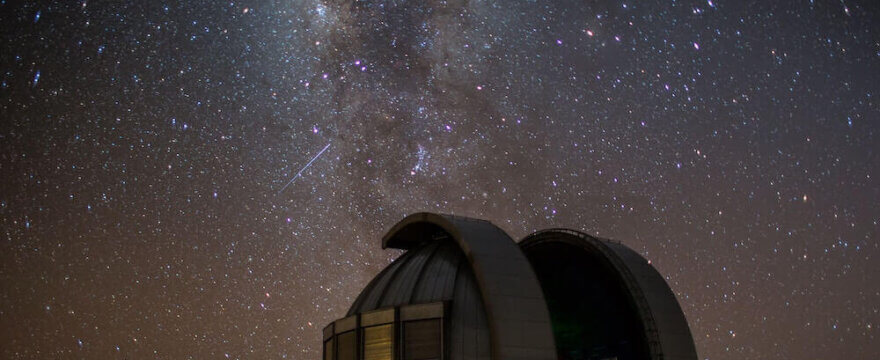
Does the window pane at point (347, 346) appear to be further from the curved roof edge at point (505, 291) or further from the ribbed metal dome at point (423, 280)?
the curved roof edge at point (505, 291)

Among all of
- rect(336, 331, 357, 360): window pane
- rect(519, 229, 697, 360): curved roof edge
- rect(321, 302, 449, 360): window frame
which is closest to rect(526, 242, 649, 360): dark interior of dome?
rect(519, 229, 697, 360): curved roof edge

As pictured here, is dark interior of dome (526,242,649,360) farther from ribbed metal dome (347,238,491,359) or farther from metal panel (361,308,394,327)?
metal panel (361,308,394,327)

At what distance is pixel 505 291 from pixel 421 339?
8.30ft

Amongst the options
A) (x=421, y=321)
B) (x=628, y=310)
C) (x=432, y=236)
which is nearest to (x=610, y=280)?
(x=628, y=310)

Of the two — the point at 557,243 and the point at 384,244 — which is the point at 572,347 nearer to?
the point at 557,243

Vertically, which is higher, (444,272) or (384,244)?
(384,244)

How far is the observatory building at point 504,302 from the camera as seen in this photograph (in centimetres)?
1702

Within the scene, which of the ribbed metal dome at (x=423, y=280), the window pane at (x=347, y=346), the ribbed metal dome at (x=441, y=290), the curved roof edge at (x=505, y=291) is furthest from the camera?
the window pane at (x=347, y=346)

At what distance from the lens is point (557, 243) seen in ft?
76.4

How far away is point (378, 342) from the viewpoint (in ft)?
60.8

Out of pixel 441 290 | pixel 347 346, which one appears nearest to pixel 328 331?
pixel 347 346

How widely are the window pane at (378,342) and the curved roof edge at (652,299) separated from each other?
6891mm

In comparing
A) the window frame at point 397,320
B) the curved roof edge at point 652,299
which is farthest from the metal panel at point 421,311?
the curved roof edge at point 652,299

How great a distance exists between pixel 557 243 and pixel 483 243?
5.61 m
